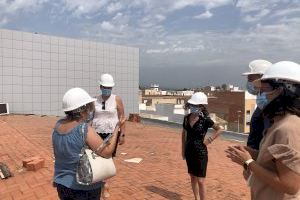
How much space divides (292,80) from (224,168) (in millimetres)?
5896

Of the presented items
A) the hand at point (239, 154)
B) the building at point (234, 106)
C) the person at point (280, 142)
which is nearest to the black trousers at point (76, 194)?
the hand at point (239, 154)

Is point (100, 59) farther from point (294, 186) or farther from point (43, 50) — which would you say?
point (294, 186)

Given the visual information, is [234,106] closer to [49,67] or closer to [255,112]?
[49,67]

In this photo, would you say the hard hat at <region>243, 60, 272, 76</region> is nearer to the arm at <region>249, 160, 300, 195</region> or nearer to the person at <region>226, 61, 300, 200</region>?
the person at <region>226, 61, 300, 200</region>

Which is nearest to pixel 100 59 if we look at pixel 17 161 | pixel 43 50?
pixel 43 50

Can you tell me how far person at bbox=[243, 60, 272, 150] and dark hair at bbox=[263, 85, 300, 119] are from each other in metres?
1.32

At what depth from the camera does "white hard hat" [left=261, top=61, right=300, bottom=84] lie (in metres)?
2.28

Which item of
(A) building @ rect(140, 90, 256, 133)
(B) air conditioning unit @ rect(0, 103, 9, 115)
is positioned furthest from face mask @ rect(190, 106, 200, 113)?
(A) building @ rect(140, 90, 256, 133)

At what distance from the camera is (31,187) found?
561 centimetres

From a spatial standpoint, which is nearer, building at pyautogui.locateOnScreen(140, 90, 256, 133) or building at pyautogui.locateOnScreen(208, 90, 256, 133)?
building at pyautogui.locateOnScreen(140, 90, 256, 133)

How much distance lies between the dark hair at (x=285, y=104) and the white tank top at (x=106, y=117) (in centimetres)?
Result: 304

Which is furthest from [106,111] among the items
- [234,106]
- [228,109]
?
[228,109]

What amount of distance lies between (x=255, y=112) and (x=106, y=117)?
2.12 meters

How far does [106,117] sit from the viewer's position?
506 centimetres
